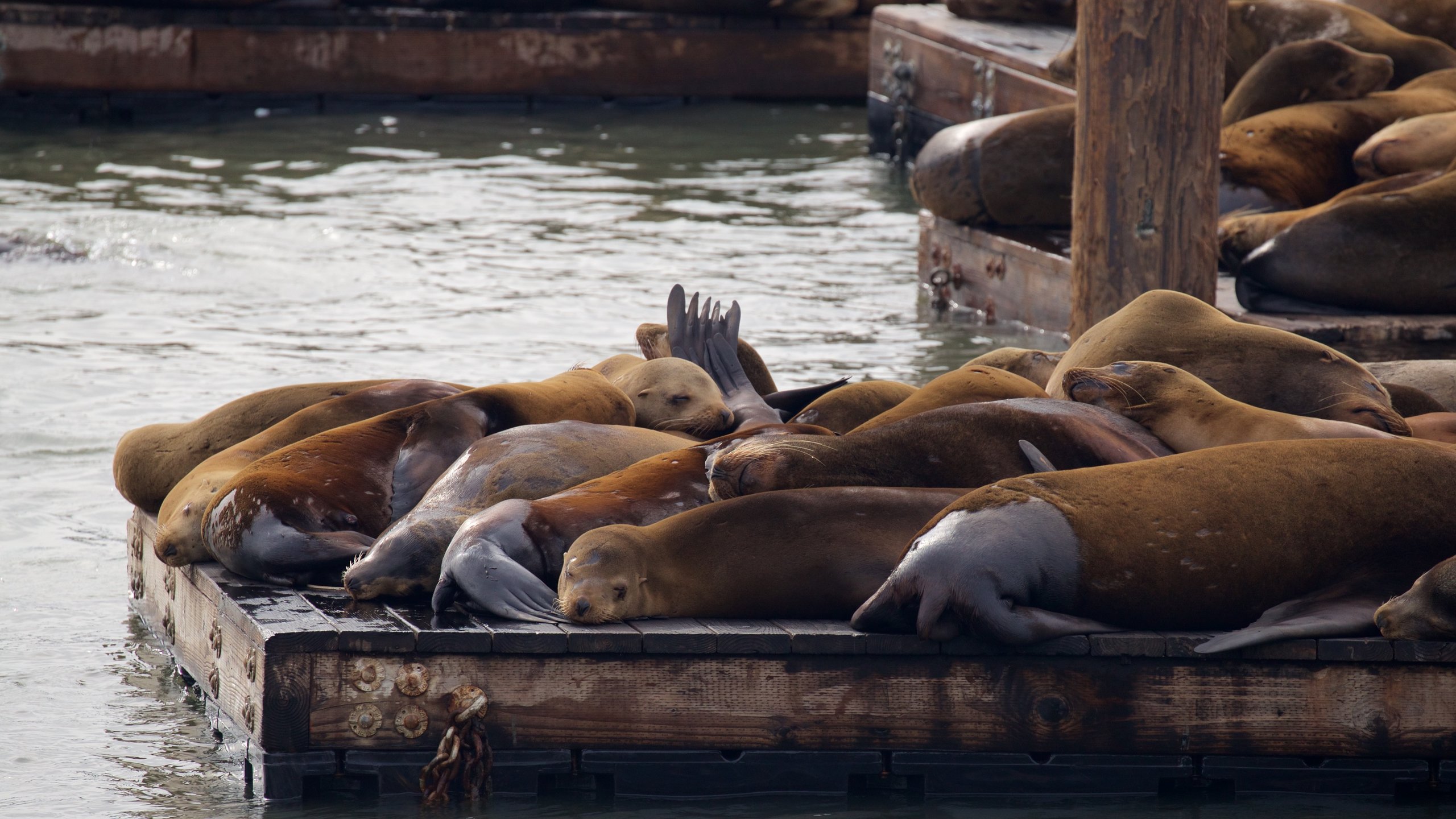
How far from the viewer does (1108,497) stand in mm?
4012

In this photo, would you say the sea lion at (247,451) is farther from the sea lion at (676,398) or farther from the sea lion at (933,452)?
the sea lion at (933,452)

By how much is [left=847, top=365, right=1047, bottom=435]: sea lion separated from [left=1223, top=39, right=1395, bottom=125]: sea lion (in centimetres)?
459

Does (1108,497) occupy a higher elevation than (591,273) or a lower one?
higher

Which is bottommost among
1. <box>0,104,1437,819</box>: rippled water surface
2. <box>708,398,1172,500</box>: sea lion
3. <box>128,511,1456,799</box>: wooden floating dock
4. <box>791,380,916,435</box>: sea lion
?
<box>0,104,1437,819</box>: rippled water surface

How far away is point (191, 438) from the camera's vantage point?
5.46 meters

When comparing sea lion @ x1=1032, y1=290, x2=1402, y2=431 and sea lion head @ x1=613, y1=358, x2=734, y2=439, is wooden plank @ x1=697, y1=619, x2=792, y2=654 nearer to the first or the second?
sea lion @ x1=1032, y1=290, x2=1402, y2=431

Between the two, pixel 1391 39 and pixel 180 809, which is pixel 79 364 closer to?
pixel 180 809

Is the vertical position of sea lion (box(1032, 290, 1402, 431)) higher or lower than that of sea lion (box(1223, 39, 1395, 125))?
lower

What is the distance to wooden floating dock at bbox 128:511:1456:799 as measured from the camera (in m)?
3.90

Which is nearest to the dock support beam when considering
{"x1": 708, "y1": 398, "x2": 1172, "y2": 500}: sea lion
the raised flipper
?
{"x1": 708, "y1": 398, "x2": 1172, "y2": 500}: sea lion

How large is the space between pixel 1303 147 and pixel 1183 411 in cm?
429

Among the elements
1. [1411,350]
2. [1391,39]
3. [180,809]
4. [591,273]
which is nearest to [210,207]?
[591,273]

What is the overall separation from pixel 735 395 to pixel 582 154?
1012cm

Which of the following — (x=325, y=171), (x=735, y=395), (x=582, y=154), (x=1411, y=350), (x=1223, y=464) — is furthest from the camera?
(x=582, y=154)
